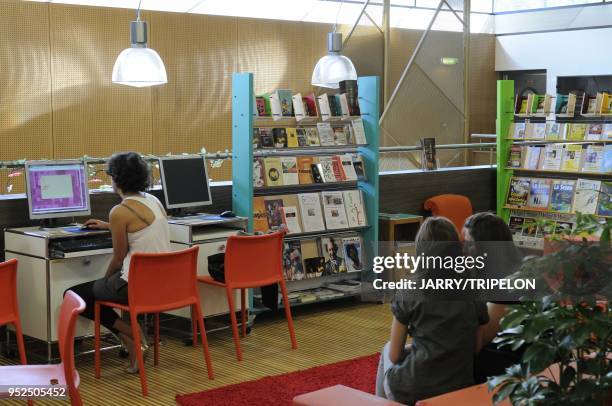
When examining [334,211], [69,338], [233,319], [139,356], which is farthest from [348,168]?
[69,338]

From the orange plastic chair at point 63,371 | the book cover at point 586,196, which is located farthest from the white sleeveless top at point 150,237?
the book cover at point 586,196

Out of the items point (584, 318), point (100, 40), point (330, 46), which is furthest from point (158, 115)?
point (584, 318)

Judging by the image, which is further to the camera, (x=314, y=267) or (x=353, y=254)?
(x=353, y=254)

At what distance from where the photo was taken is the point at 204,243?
600cm

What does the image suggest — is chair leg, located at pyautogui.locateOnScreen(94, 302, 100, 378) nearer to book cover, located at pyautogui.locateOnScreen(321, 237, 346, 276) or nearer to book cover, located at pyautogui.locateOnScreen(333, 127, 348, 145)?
book cover, located at pyautogui.locateOnScreen(321, 237, 346, 276)

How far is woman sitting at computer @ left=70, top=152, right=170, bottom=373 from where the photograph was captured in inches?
203

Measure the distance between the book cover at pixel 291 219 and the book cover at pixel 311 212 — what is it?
0.05 meters

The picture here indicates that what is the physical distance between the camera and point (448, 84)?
13352 mm

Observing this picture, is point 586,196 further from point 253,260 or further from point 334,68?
point 253,260

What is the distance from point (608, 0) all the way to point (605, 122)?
562 cm

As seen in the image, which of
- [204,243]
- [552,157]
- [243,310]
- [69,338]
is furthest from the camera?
[552,157]

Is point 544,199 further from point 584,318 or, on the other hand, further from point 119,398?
point 584,318

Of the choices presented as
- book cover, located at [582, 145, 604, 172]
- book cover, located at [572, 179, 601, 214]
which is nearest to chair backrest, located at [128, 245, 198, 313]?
book cover, located at [572, 179, 601, 214]

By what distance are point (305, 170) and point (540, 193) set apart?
2786 millimetres
